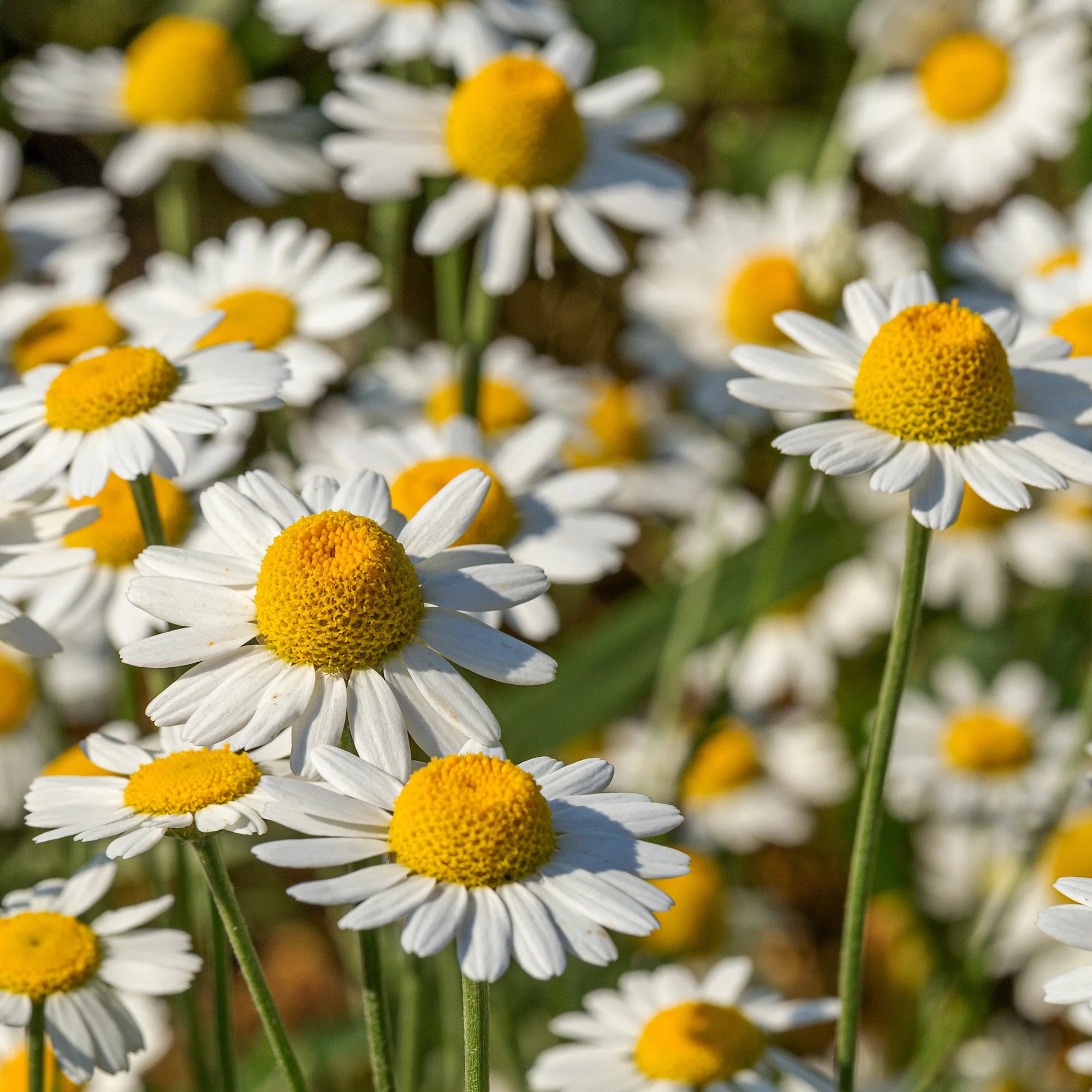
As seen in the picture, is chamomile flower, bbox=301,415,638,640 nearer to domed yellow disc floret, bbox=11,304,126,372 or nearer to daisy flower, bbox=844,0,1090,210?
domed yellow disc floret, bbox=11,304,126,372

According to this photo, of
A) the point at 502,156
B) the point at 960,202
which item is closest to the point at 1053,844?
the point at 960,202

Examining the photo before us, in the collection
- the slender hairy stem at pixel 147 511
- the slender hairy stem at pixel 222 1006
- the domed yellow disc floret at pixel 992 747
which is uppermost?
the slender hairy stem at pixel 147 511

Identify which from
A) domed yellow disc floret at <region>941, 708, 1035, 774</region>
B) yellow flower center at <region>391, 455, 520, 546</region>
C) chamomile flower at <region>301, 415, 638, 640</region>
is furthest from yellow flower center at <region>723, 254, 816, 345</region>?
yellow flower center at <region>391, 455, 520, 546</region>

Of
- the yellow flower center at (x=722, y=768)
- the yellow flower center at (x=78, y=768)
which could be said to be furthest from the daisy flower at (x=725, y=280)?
the yellow flower center at (x=78, y=768)

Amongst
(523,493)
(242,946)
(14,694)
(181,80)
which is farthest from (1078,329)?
(14,694)

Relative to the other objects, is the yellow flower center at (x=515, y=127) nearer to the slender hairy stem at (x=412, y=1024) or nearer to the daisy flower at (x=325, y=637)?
the daisy flower at (x=325, y=637)

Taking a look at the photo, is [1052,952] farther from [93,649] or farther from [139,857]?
[93,649]
